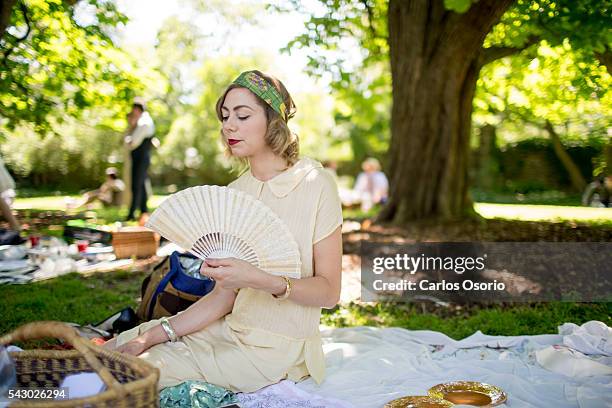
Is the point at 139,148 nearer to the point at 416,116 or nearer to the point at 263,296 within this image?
the point at 416,116

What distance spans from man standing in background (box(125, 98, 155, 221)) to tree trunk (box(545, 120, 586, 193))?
15.7 feet

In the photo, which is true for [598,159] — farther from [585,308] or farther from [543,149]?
[585,308]

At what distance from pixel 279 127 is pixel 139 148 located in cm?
621

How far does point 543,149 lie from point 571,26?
120 centimetres

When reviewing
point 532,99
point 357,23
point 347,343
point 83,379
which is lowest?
point 347,343

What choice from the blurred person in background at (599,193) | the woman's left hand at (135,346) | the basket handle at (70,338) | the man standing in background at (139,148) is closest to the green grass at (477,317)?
the blurred person in background at (599,193)

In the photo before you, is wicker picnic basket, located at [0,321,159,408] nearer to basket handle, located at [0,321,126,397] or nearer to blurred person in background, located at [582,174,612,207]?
basket handle, located at [0,321,126,397]

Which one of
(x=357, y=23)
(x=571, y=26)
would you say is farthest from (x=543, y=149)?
(x=357, y=23)

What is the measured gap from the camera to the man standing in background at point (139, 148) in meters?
7.98

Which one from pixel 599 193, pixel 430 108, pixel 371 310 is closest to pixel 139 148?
pixel 430 108

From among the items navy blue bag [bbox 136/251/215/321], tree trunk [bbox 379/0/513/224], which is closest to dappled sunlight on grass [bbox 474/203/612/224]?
tree trunk [bbox 379/0/513/224]

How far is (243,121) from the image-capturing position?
8.69 ft

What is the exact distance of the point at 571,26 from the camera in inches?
209

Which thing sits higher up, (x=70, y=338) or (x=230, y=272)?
(x=230, y=272)
